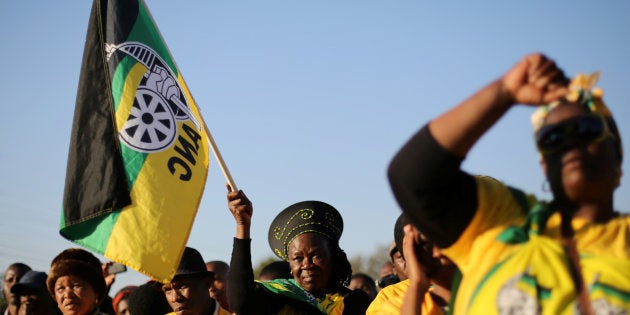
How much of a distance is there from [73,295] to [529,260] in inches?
163

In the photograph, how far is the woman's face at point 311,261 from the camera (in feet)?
17.0

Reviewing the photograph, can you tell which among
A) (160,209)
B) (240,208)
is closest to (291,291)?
(240,208)

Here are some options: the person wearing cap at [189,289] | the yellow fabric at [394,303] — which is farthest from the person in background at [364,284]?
the yellow fabric at [394,303]

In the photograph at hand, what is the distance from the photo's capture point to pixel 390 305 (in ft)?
13.6

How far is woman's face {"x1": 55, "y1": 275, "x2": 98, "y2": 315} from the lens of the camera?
564 cm

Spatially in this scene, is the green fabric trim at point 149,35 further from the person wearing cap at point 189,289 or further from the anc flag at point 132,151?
the person wearing cap at point 189,289

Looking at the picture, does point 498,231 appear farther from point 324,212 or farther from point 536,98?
point 324,212

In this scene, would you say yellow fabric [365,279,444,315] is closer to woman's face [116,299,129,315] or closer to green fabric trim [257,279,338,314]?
green fabric trim [257,279,338,314]

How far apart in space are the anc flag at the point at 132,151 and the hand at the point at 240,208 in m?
0.27

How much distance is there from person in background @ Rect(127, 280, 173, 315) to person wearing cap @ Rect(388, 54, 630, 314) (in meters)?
4.69

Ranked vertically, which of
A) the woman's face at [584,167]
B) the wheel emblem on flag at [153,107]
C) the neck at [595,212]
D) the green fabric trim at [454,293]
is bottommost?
the green fabric trim at [454,293]

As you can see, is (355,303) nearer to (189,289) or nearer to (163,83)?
(189,289)

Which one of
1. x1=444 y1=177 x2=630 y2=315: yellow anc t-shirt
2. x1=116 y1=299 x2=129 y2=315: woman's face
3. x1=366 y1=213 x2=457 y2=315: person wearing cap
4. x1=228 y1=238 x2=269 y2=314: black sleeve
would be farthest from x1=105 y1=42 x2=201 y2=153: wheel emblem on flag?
x1=116 y1=299 x2=129 y2=315: woman's face

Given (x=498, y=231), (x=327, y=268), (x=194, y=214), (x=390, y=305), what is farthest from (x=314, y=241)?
(x=498, y=231)
